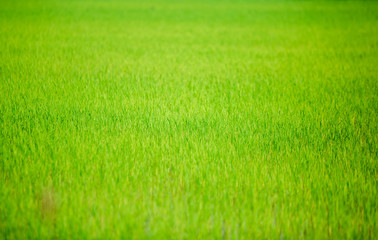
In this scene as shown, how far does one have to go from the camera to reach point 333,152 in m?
2.84

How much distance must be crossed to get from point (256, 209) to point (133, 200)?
0.78 meters

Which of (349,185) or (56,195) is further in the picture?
(349,185)

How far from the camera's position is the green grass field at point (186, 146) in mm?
1934

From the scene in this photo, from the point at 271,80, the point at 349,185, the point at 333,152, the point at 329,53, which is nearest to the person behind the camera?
the point at 349,185

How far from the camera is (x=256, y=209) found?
6.59ft

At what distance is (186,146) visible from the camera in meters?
2.88

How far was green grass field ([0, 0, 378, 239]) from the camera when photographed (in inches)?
76.1

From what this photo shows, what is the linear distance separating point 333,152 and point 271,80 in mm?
2460

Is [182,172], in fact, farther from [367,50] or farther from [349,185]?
[367,50]

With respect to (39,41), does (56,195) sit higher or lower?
lower

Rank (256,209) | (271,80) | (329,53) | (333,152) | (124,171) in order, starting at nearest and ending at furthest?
(256,209) → (124,171) → (333,152) → (271,80) → (329,53)

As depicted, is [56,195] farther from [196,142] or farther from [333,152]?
[333,152]

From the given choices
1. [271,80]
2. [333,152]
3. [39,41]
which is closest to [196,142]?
[333,152]

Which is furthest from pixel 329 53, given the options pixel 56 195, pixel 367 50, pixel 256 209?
pixel 56 195
